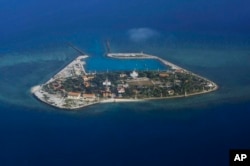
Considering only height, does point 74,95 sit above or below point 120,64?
below

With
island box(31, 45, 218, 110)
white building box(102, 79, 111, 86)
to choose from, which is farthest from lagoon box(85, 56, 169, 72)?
white building box(102, 79, 111, 86)

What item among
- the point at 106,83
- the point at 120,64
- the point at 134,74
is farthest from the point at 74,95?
the point at 120,64

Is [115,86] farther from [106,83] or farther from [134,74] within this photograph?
[134,74]

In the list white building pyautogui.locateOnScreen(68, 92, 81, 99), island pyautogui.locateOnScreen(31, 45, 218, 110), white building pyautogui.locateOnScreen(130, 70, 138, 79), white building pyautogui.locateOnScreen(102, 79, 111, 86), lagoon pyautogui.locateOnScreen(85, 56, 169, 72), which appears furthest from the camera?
lagoon pyautogui.locateOnScreen(85, 56, 169, 72)

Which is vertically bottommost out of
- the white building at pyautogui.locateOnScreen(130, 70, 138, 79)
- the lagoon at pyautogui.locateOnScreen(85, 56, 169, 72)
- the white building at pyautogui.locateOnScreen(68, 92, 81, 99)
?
the white building at pyautogui.locateOnScreen(68, 92, 81, 99)

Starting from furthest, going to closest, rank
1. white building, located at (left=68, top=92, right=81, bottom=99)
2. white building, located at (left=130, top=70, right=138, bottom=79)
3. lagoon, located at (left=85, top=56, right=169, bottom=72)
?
lagoon, located at (left=85, top=56, right=169, bottom=72), white building, located at (left=130, top=70, right=138, bottom=79), white building, located at (left=68, top=92, right=81, bottom=99)

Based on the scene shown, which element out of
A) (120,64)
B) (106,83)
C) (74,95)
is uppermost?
(120,64)

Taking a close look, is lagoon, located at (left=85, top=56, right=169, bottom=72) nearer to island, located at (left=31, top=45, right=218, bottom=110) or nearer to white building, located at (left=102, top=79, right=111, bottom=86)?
island, located at (left=31, top=45, right=218, bottom=110)

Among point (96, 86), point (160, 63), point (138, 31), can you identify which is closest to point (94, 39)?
point (138, 31)

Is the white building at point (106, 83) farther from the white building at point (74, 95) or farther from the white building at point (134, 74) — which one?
the white building at point (74, 95)

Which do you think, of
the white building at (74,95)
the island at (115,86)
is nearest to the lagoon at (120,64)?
the island at (115,86)
